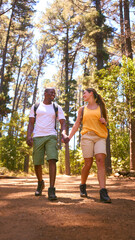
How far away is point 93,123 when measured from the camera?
13.6 ft

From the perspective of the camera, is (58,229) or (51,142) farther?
(51,142)

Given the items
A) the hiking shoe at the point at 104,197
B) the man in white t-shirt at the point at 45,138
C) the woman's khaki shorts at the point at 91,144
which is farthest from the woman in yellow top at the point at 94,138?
the man in white t-shirt at the point at 45,138

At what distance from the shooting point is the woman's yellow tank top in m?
4.09

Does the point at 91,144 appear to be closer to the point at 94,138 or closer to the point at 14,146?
the point at 94,138

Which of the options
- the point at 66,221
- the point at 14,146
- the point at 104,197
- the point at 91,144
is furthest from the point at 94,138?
the point at 14,146

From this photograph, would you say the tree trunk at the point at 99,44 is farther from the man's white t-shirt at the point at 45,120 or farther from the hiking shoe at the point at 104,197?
the hiking shoe at the point at 104,197

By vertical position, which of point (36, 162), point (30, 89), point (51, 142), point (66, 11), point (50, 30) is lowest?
point (36, 162)

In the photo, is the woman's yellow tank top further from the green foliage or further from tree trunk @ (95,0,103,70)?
the green foliage

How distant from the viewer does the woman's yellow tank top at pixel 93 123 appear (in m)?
4.09

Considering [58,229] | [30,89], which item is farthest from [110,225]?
[30,89]

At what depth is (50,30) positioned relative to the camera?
22406mm

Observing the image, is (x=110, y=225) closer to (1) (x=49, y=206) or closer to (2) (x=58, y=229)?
(2) (x=58, y=229)

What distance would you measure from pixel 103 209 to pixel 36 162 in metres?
1.56

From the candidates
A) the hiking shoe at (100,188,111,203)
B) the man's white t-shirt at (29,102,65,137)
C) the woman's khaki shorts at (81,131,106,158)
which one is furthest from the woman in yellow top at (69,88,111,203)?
the man's white t-shirt at (29,102,65,137)
